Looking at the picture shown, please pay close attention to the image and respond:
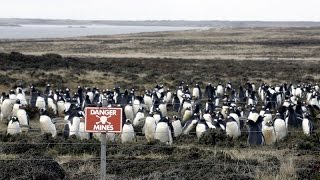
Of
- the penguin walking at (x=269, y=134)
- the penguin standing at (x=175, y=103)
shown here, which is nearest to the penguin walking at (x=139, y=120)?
the penguin walking at (x=269, y=134)

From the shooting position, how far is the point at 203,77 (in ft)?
120

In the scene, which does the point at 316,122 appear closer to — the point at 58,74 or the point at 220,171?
the point at 220,171

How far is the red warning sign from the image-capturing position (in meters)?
7.11

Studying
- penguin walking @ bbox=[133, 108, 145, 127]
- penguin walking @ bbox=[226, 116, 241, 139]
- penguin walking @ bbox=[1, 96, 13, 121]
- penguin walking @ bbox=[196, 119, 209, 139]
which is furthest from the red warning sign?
penguin walking @ bbox=[1, 96, 13, 121]

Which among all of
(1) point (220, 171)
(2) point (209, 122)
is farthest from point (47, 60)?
(1) point (220, 171)

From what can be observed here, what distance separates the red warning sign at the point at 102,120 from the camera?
7.11 metres

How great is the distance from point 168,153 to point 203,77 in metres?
24.4

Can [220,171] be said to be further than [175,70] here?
No

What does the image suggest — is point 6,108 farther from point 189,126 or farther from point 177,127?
point 189,126

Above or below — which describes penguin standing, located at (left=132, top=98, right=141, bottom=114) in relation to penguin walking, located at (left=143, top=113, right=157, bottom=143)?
below

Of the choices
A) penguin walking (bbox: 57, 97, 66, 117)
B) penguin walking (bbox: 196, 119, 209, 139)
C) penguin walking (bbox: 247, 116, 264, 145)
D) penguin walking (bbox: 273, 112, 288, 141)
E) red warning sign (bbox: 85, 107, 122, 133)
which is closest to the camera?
red warning sign (bbox: 85, 107, 122, 133)

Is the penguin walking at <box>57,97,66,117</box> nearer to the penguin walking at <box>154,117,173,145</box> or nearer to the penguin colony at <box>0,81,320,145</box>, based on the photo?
the penguin colony at <box>0,81,320,145</box>

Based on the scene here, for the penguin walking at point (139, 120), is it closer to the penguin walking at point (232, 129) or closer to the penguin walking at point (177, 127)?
the penguin walking at point (177, 127)

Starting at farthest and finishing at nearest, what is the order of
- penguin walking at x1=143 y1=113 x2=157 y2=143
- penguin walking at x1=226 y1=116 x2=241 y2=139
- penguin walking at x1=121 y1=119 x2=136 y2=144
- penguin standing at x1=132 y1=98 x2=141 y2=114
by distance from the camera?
1. penguin standing at x1=132 y1=98 x2=141 y2=114
2. penguin walking at x1=143 y1=113 x2=157 y2=143
3. penguin walking at x1=226 y1=116 x2=241 y2=139
4. penguin walking at x1=121 y1=119 x2=136 y2=144
